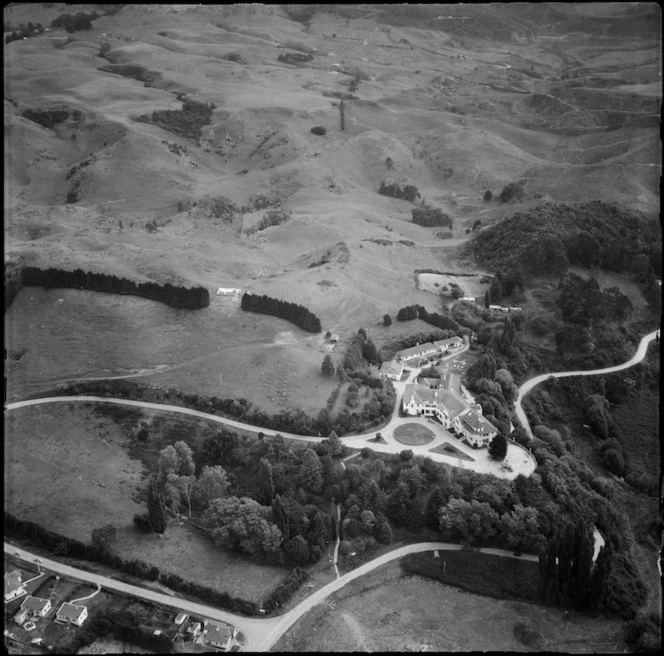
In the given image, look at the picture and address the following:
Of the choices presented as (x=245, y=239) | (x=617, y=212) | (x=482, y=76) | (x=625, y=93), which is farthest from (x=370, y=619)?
(x=482, y=76)

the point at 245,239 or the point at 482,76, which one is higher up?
the point at 482,76

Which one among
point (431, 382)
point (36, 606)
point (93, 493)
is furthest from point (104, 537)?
point (431, 382)

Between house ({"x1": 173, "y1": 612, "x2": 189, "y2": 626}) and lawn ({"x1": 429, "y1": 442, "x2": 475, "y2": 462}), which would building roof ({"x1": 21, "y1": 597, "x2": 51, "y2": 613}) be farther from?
lawn ({"x1": 429, "y1": 442, "x2": 475, "y2": 462})

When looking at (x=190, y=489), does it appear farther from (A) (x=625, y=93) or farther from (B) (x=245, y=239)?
(A) (x=625, y=93)

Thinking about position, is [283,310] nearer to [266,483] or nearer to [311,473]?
[311,473]

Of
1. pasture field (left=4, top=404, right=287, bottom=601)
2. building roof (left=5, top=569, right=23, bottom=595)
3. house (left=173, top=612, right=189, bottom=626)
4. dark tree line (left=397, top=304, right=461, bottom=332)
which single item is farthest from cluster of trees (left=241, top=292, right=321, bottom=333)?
building roof (left=5, top=569, right=23, bottom=595)

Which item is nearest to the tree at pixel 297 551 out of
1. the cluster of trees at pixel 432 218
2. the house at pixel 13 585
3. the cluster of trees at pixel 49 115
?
the house at pixel 13 585
